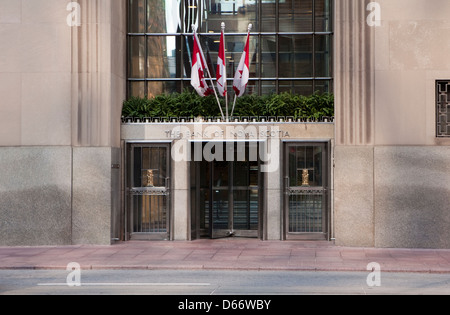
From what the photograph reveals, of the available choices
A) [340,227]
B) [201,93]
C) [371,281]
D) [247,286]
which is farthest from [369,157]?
[247,286]

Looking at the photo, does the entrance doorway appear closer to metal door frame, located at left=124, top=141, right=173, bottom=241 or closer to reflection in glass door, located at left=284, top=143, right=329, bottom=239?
metal door frame, located at left=124, top=141, right=173, bottom=241

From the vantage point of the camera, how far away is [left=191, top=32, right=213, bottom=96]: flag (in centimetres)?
2000

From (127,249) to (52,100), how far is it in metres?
4.53

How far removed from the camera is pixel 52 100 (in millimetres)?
19906

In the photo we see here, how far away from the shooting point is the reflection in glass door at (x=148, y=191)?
67.9 feet

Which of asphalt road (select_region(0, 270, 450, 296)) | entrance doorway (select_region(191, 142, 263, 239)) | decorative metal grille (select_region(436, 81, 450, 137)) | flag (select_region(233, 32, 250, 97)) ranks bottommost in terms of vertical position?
asphalt road (select_region(0, 270, 450, 296))

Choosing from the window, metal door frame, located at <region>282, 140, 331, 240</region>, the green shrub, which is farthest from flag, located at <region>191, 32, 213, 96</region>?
metal door frame, located at <region>282, 140, 331, 240</region>

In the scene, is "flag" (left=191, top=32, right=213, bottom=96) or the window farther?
the window

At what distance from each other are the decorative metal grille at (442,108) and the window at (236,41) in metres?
3.21

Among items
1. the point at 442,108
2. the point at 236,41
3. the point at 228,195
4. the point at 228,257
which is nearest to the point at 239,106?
the point at 236,41

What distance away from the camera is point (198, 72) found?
789 inches

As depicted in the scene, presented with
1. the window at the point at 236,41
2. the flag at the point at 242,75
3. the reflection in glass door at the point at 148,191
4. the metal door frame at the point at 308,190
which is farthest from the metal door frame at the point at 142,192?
the metal door frame at the point at 308,190

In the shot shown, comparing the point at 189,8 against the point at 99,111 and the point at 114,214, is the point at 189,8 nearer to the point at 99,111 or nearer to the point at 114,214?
the point at 99,111

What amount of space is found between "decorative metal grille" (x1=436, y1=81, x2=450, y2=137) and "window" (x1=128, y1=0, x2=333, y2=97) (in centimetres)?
321
